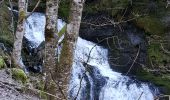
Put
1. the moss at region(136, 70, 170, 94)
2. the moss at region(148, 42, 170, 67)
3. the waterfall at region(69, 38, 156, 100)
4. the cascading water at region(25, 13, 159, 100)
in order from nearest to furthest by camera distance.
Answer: the cascading water at region(25, 13, 159, 100) → the waterfall at region(69, 38, 156, 100) → the moss at region(136, 70, 170, 94) → the moss at region(148, 42, 170, 67)

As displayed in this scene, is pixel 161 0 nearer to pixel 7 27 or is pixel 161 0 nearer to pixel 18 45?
pixel 7 27

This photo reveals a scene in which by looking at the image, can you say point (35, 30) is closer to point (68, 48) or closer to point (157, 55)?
point (157, 55)

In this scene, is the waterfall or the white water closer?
the waterfall

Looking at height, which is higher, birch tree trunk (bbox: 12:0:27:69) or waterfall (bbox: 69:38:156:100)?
birch tree trunk (bbox: 12:0:27:69)

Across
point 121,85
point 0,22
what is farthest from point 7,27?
point 121,85

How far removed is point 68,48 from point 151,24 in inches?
566

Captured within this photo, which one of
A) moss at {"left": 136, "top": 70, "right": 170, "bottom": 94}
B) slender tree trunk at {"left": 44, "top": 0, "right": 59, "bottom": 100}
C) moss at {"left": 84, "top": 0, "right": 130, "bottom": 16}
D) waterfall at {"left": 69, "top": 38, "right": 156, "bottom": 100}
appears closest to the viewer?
slender tree trunk at {"left": 44, "top": 0, "right": 59, "bottom": 100}

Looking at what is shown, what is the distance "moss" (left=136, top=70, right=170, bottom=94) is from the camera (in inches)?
645

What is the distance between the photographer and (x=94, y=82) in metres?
15.0

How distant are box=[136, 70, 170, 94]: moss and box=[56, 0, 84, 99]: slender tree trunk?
1145 centimetres

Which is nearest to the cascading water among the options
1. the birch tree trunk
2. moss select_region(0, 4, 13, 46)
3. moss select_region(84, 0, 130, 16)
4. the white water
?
the white water

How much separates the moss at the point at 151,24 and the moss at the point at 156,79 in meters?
2.35

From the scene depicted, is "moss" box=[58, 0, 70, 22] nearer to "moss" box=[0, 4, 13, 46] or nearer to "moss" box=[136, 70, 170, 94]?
"moss" box=[0, 4, 13, 46]

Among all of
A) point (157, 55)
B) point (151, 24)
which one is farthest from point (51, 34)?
point (151, 24)
